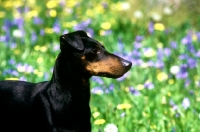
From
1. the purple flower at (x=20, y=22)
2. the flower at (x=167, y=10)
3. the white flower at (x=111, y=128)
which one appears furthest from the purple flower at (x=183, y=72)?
the purple flower at (x=20, y=22)

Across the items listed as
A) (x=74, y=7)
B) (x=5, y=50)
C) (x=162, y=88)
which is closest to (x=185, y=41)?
(x=162, y=88)

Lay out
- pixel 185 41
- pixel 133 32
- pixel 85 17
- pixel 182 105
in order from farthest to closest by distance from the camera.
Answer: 1. pixel 85 17
2. pixel 133 32
3. pixel 185 41
4. pixel 182 105

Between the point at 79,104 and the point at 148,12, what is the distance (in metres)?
4.52

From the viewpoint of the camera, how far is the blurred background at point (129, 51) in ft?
17.1

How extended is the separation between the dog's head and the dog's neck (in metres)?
0.05

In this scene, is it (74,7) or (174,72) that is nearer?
(174,72)

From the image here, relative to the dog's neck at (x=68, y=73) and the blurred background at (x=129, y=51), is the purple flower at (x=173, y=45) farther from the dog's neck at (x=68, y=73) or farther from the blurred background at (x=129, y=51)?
the dog's neck at (x=68, y=73)

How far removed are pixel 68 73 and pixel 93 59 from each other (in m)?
0.23

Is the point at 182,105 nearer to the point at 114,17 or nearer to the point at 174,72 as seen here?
the point at 174,72

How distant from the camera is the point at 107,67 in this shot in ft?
13.7

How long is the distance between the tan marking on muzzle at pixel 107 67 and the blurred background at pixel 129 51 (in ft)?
2.31

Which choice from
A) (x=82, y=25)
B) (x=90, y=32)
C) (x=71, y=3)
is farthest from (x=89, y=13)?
(x=90, y=32)

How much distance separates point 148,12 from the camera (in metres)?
8.62

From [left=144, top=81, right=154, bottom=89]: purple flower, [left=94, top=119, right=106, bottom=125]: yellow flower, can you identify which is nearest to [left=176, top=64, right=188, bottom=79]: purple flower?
[left=144, top=81, right=154, bottom=89]: purple flower
